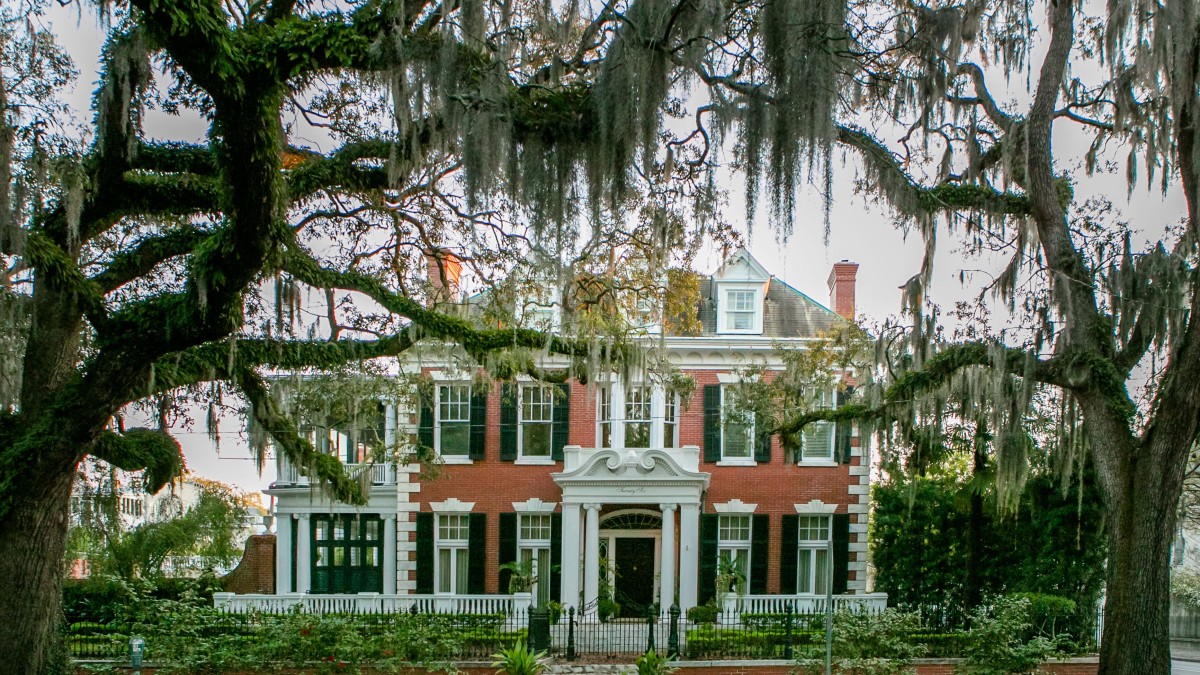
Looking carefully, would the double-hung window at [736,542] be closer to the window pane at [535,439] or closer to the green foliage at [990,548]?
the green foliage at [990,548]

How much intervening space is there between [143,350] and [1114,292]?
9401 mm

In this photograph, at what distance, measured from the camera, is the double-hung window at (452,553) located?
22.4m

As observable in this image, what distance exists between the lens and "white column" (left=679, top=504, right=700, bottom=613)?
21.5m

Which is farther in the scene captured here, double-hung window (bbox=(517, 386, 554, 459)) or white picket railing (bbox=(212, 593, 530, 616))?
double-hung window (bbox=(517, 386, 554, 459))

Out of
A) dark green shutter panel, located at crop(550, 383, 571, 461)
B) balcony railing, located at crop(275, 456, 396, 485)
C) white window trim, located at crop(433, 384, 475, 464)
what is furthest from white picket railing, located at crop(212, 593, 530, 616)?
dark green shutter panel, located at crop(550, 383, 571, 461)

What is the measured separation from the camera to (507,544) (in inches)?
875

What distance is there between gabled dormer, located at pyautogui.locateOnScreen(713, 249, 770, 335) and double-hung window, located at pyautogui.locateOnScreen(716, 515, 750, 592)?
4101 millimetres

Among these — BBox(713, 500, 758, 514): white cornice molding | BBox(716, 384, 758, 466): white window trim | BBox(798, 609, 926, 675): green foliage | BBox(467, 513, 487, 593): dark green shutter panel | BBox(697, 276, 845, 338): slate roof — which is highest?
BBox(697, 276, 845, 338): slate roof

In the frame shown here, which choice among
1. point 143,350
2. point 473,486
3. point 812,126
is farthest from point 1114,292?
point 473,486

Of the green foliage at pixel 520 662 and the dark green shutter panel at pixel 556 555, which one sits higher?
the green foliage at pixel 520 662

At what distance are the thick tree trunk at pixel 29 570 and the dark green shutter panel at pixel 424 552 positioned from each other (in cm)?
1303

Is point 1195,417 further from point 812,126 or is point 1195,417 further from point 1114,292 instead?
point 812,126

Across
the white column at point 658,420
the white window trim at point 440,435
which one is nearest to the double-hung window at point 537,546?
the white window trim at point 440,435

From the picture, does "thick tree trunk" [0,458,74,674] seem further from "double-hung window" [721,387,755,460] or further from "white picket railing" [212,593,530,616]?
"double-hung window" [721,387,755,460]
